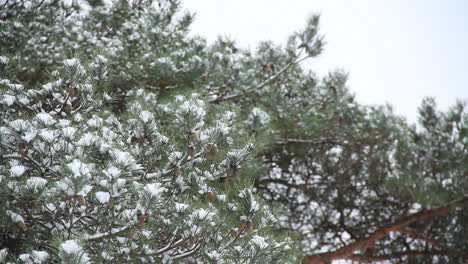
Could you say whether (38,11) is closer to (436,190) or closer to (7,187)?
(7,187)

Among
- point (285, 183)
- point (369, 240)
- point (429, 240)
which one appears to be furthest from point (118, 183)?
point (429, 240)

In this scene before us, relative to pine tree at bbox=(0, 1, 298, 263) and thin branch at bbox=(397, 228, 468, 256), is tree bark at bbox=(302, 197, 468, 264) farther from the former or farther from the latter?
pine tree at bbox=(0, 1, 298, 263)

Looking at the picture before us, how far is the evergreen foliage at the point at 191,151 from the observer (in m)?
1.86

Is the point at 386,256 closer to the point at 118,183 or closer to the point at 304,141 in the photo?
the point at 304,141

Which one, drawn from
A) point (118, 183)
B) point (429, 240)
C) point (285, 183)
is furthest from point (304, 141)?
Answer: point (118, 183)

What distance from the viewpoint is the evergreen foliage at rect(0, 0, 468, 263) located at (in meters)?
1.86

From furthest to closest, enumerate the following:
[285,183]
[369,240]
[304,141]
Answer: [285,183]
[304,141]
[369,240]

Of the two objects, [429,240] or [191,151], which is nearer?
[191,151]

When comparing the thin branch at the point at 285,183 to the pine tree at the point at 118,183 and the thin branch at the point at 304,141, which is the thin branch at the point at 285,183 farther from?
the pine tree at the point at 118,183

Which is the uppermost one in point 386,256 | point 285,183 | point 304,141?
point 304,141

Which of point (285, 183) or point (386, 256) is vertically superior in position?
point (285, 183)

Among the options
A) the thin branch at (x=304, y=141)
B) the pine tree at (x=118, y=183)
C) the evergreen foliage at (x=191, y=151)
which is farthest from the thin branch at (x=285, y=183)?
the pine tree at (x=118, y=183)

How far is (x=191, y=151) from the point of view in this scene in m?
2.19

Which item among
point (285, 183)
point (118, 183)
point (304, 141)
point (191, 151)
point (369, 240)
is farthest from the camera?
point (285, 183)
